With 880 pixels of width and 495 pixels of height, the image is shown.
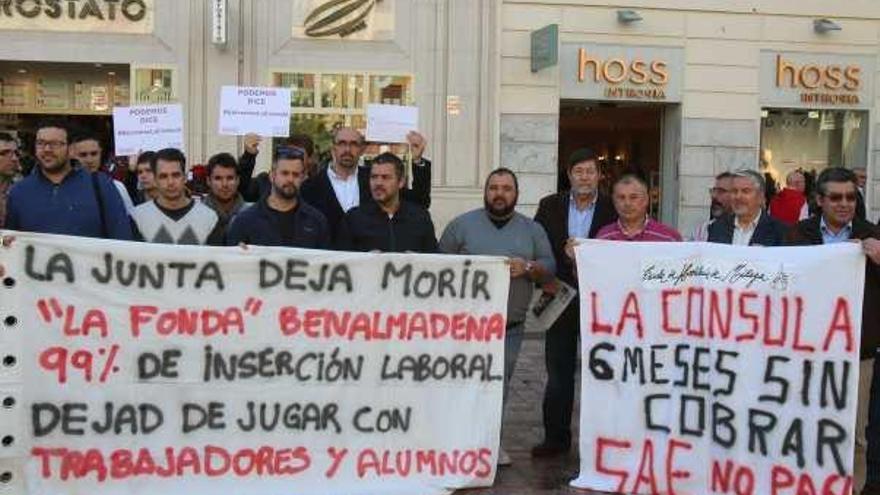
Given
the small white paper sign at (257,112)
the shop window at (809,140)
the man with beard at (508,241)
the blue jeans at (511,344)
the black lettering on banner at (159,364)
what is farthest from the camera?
the shop window at (809,140)

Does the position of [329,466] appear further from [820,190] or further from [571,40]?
[571,40]

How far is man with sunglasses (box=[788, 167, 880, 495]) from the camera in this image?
4891 millimetres

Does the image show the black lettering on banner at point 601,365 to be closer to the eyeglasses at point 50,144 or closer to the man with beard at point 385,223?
the man with beard at point 385,223

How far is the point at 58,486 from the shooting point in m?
4.56

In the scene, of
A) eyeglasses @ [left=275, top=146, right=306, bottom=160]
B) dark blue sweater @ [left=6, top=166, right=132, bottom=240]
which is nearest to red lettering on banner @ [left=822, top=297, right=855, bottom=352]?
eyeglasses @ [left=275, top=146, right=306, bottom=160]

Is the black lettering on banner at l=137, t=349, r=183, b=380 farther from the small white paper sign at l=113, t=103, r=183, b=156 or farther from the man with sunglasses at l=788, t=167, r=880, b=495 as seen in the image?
the man with sunglasses at l=788, t=167, r=880, b=495

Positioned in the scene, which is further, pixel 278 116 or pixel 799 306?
pixel 278 116

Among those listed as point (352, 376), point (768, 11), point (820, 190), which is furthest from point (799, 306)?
point (768, 11)

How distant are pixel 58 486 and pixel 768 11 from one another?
12.8m

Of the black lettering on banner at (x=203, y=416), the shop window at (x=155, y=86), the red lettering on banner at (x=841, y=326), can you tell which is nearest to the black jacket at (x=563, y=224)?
the red lettering on banner at (x=841, y=326)

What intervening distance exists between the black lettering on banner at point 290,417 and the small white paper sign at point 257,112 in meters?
3.22

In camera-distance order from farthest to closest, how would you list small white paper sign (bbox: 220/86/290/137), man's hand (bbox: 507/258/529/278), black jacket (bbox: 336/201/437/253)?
small white paper sign (bbox: 220/86/290/137)
black jacket (bbox: 336/201/437/253)
man's hand (bbox: 507/258/529/278)

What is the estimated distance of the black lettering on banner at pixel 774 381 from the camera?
4785 mm

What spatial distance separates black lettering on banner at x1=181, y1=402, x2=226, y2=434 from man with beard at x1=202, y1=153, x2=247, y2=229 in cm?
154
